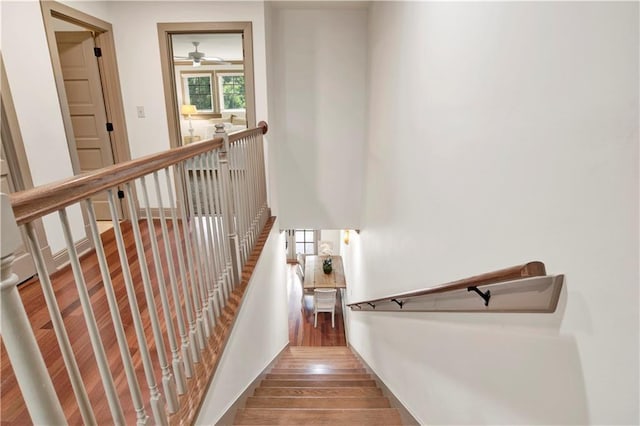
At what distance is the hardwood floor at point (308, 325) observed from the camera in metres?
6.36

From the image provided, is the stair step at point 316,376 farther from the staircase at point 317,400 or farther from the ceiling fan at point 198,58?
the ceiling fan at point 198,58

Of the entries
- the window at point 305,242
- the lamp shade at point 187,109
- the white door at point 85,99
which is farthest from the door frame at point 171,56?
the window at point 305,242

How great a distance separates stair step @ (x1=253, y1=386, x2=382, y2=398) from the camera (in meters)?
2.71

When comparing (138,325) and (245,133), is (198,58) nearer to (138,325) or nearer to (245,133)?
(245,133)

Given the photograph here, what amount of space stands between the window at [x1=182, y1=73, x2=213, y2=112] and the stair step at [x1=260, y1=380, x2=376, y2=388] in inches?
320

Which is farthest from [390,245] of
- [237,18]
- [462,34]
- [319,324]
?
[319,324]

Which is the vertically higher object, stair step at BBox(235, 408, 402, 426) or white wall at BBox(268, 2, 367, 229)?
white wall at BBox(268, 2, 367, 229)

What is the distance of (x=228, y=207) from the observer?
2.03m

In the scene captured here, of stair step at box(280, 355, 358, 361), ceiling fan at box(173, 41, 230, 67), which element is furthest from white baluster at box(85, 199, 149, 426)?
ceiling fan at box(173, 41, 230, 67)

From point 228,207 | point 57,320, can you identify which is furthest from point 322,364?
point 57,320

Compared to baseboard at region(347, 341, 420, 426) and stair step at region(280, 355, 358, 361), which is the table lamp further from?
baseboard at region(347, 341, 420, 426)

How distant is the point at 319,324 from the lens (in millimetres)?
6988

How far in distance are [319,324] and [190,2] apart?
592 centimetres

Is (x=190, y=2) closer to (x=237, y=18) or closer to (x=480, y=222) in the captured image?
(x=237, y=18)
